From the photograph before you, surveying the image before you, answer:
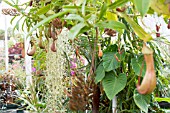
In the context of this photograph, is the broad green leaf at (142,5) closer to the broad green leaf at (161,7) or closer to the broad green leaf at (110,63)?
the broad green leaf at (161,7)

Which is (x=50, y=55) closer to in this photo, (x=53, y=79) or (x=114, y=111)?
(x=53, y=79)

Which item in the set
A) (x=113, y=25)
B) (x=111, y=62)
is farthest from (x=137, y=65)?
(x=113, y=25)

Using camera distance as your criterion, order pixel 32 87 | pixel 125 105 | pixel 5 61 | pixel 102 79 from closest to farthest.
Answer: pixel 102 79, pixel 125 105, pixel 32 87, pixel 5 61

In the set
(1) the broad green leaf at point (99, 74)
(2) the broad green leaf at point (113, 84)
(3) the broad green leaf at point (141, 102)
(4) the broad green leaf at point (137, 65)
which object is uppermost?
(4) the broad green leaf at point (137, 65)

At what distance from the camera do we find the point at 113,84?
1079 millimetres

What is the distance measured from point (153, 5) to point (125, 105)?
96 cm

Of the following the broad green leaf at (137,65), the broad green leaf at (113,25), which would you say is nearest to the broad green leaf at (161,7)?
the broad green leaf at (113,25)

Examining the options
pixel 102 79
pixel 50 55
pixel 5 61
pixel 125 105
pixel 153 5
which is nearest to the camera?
pixel 153 5

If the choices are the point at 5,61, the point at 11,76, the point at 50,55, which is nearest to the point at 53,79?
the point at 50,55

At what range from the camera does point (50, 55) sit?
4.48ft

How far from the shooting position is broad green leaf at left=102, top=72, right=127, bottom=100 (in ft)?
3.46

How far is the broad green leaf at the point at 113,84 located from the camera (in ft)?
3.46

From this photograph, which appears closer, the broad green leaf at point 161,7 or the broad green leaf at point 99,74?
the broad green leaf at point 161,7

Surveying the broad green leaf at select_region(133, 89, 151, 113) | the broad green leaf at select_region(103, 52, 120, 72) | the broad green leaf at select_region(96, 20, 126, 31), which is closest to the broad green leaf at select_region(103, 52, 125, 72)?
the broad green leaf at select_region(103, 52, 120, 72)
